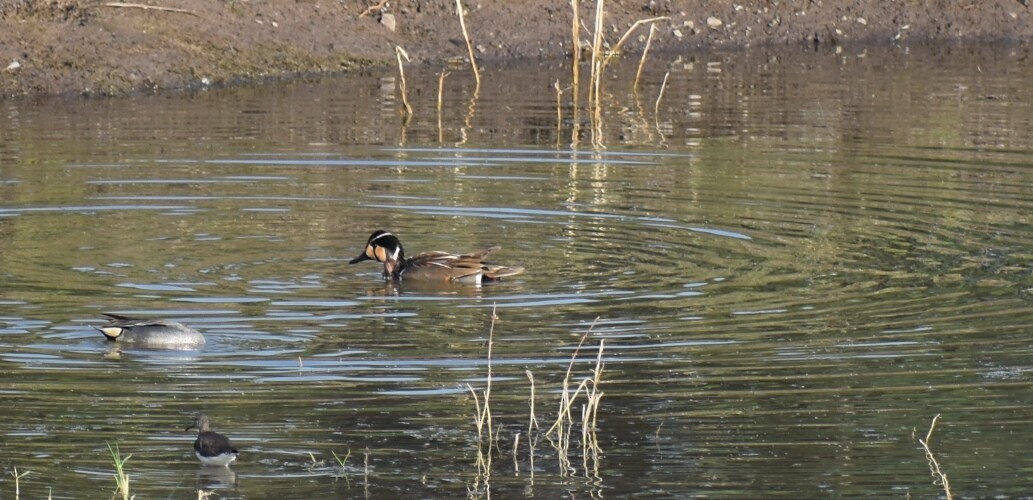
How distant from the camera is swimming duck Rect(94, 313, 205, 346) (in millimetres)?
10383

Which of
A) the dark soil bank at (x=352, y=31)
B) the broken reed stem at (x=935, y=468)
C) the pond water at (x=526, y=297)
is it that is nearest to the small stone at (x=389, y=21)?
the dark soil bank at (x=352, y=31)

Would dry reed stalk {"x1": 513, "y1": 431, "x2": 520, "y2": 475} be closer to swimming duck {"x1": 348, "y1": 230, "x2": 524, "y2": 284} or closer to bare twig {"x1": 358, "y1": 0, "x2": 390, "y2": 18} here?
swimming duck {"x1": 348, "y1": 230, "x2": 524, "y2": 284}

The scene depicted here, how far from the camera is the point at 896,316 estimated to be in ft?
36.8

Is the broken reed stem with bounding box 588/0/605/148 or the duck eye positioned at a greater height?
the broken reed stem with bounding box 588/0/605/148

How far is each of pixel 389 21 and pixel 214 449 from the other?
20.0m

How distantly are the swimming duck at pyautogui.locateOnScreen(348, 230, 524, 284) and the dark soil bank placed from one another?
11.1m

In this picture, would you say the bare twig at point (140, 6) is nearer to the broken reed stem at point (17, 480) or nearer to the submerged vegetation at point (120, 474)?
the submerged vegetation at point (120, 474)

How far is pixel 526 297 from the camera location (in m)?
12.1

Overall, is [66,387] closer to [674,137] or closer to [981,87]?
[674,137]

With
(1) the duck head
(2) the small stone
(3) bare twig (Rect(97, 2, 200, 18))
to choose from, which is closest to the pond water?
(1) the duck head

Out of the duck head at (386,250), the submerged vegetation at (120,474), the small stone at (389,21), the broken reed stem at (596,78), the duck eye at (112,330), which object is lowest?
the submerged vegetation at (120,474)

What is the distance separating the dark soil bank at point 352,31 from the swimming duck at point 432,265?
36.5 feet

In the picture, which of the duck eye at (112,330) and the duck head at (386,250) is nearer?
the duck eye at (112,330)

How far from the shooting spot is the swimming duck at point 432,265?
12.8 metres
